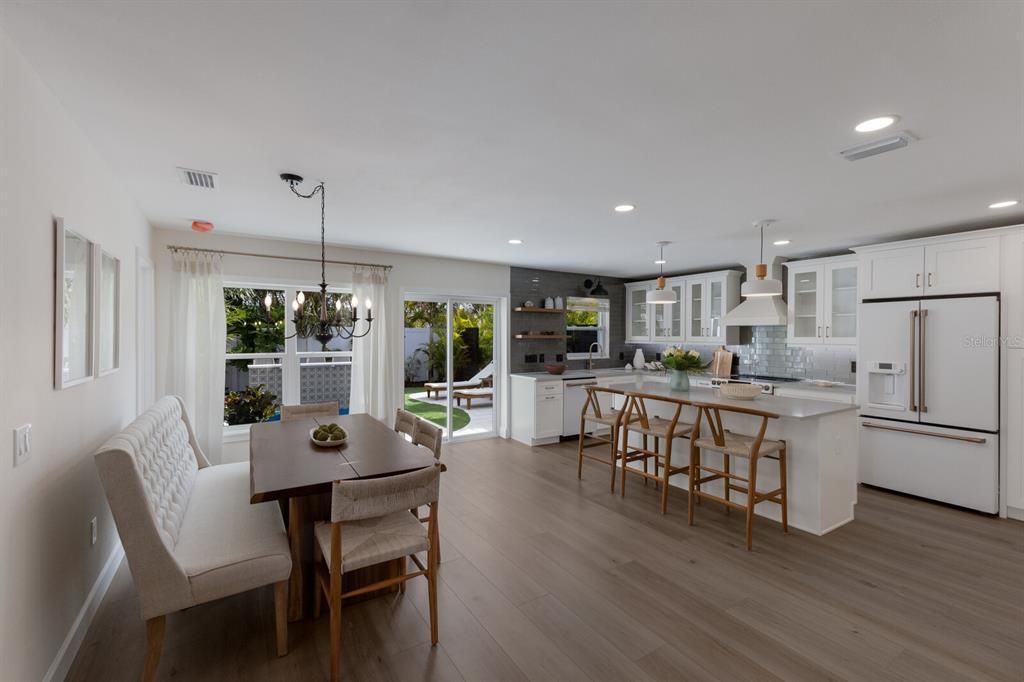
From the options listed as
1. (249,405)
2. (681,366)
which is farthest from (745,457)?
(249,405)

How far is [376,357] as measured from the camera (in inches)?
204

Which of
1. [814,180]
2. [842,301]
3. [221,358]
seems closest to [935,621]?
[814,180]

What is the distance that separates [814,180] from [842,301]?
2778 mm

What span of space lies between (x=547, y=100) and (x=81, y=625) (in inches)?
127

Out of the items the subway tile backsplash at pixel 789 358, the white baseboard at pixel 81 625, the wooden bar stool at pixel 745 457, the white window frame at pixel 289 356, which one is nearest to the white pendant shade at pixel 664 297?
the wooden bar stool at pixel 745 457

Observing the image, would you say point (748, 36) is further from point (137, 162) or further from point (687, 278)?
point (687, 278)

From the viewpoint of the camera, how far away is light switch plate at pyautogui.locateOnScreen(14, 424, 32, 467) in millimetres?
1600

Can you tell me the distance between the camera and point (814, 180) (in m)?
2.87

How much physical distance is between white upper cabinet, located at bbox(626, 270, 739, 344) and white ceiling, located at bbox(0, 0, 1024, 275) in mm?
2704

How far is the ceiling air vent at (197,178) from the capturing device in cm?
279

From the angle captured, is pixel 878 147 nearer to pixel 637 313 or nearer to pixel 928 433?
pixel 928 433

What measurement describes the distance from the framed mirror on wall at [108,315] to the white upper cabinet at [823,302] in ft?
20.4

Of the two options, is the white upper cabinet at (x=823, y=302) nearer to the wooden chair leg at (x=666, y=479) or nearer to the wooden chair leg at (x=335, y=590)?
the wooden chair leg at (x=666, y=479)

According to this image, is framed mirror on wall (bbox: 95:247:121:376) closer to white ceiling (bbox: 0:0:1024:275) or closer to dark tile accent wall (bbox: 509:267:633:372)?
white ceiling (bbox: 0:0:1024:275)
